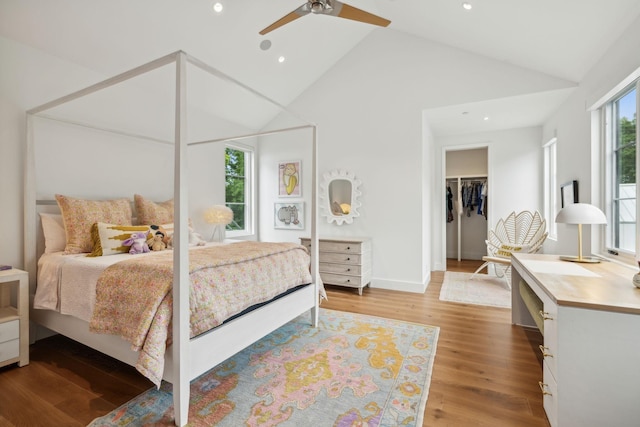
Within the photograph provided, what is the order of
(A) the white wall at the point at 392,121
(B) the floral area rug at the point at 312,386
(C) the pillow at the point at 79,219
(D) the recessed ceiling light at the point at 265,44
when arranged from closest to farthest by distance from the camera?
(B) the floral area rug at the point at 312,386 → (C) the pillow at the point at 79,219 → (D) the recessed ceiling light at the point at 265,44 → (A) the white wall at the point at 392,121

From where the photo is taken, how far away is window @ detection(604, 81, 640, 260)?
93.4 inches

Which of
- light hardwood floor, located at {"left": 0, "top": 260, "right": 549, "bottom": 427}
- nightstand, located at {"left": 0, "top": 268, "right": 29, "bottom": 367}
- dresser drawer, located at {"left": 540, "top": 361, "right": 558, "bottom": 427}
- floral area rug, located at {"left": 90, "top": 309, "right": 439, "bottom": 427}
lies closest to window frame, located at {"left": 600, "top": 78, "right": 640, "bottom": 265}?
light hardwood floor, located at {"left": 0, "top": 260, "right": 549, "bottom": 427}

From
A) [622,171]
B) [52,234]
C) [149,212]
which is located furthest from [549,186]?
[52,234]

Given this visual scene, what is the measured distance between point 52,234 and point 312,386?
2.46 metres

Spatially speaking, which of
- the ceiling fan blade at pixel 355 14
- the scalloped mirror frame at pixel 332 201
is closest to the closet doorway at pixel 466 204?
the scalloped mirror frame at pixel 332 201

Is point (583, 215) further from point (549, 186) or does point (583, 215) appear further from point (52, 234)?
point (52, 234)

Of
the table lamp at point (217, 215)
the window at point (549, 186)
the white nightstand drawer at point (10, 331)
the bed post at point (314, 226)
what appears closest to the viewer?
the white nightstand drawer at point (10, 331)

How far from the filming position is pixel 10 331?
2111 millimetres

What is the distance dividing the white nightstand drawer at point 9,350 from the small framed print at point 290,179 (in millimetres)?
3473

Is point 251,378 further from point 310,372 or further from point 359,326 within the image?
point 359,326

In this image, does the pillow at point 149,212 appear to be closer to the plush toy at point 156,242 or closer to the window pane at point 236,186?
the plush toy at point 156,242

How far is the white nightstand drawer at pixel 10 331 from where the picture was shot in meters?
2.07

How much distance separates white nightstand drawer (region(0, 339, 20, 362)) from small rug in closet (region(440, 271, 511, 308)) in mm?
3990

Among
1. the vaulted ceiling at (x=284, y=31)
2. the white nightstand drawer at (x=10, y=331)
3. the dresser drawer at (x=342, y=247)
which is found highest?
the vaulted ceiling at (x=284, y=31)
